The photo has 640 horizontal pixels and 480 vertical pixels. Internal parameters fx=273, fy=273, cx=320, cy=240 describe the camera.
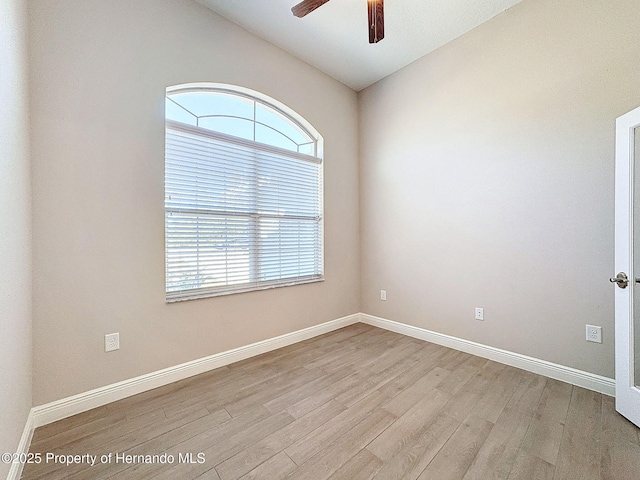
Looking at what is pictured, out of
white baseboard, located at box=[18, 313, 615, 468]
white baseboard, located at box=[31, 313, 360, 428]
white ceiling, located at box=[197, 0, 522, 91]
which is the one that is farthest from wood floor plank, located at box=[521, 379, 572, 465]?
white ceiling, located at box=[197, 0, 522, 91]

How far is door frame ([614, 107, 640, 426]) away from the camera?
1.72m

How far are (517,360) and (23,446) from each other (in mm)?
3511

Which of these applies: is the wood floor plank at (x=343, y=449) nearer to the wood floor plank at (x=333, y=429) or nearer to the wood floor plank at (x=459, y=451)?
the wood floor plank at (x=333, y=429)

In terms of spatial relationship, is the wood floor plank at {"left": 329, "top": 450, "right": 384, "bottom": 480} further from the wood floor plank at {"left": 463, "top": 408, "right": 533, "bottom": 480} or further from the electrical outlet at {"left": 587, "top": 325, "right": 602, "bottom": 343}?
the electrical outlet at {"left": 587, "top": 325, "right": 602, "bottom": 343}

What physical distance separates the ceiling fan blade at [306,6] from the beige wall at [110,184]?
929 mm

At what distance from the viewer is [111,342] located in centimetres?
196

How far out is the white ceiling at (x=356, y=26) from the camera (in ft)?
7.89

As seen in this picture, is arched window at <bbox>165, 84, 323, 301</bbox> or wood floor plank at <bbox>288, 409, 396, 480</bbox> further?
arched window at <bbox>165, 84, 323, 301</bbox>

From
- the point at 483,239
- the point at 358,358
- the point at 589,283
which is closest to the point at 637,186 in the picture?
the point at 589,283

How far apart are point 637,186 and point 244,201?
292cm

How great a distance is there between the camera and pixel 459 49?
9.14ft

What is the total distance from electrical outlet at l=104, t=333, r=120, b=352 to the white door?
343cm

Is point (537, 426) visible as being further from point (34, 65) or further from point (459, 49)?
point (34, 65)

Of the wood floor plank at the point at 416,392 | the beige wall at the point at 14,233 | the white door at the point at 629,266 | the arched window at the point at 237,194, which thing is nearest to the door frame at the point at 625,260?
the white door at the point at 629,266
